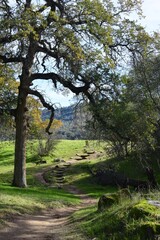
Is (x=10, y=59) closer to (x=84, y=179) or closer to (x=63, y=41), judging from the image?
(x=63, y=41)

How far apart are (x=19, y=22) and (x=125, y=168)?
26275 millimetres

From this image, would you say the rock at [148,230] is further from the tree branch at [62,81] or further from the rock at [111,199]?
the tree branch at [62,81]

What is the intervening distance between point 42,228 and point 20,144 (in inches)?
449

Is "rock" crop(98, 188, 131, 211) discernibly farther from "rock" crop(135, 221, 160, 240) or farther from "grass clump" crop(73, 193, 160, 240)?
"rock" crop(135, 221, 160, 240)

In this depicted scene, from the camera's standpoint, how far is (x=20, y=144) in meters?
23.8

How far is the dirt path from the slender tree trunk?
266 inches

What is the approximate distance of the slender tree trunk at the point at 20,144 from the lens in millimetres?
23844

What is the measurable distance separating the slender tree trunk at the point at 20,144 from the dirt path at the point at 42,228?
675 cm

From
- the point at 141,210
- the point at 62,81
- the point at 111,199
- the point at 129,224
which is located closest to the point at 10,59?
the point at 62,81

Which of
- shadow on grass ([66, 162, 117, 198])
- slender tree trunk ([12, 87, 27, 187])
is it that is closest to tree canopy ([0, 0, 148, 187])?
slender tree trunk ([12, 87, 27, 187])

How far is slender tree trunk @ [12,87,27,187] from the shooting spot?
2384 cm

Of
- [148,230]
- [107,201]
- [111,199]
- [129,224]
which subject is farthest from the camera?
[107,201]

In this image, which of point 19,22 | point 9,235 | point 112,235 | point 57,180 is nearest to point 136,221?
point 112,235

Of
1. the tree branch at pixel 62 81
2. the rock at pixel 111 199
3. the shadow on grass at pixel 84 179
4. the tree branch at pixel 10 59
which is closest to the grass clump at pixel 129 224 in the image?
the rock at pixel 111 199
